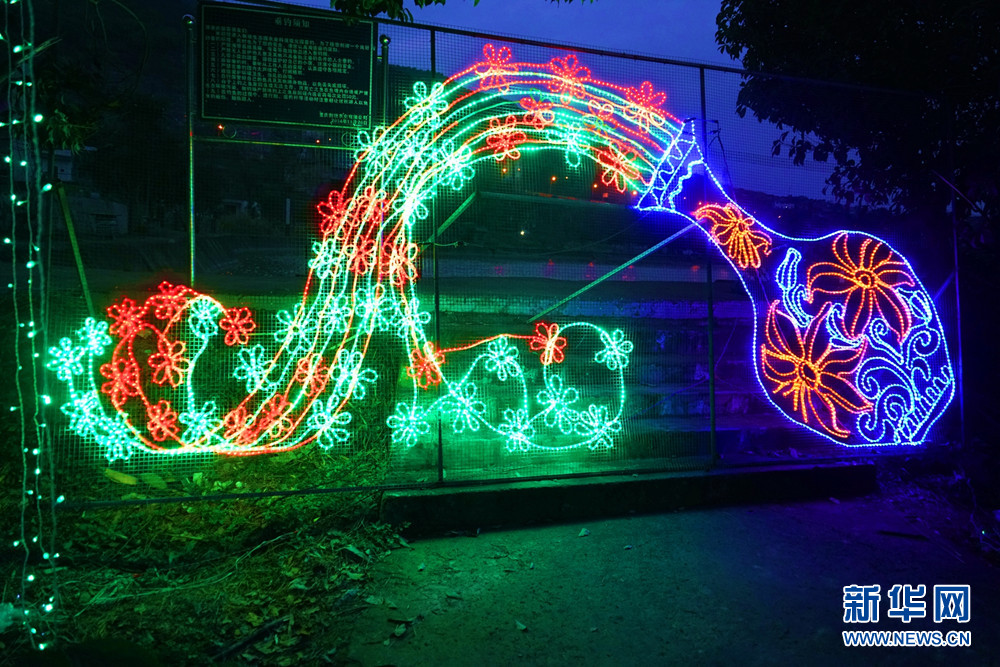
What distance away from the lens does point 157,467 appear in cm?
399

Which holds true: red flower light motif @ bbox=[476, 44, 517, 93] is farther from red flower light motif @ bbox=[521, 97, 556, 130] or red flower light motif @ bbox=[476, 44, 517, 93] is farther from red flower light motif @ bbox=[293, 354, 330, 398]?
red flower light motif @ bbox=[293, 354, 330, 398]

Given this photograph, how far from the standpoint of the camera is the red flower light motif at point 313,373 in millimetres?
4199

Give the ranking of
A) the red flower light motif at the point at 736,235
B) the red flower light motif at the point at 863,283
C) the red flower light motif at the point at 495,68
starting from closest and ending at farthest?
the red flower light motif at the point at 495,68 < the red flower light motif at the point at 736,235 < the red flower light motif at the point at 863,283

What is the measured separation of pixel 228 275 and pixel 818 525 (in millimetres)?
8383

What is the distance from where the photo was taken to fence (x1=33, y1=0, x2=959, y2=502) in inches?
161

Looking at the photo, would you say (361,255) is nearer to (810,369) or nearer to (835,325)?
(810,369)

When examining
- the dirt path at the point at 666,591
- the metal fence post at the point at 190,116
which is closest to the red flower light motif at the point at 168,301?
the metal fence post at the point at 190,116

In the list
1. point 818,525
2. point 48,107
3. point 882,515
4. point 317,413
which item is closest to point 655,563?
point 818,525

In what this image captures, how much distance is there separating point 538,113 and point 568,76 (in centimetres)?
37

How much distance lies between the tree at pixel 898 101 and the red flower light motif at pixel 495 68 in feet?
7.24

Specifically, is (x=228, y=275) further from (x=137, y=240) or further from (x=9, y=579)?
(x=9, y=579)

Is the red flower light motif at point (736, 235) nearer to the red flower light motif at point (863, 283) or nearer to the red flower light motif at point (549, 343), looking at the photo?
the red flower light motif at point (863, 283)

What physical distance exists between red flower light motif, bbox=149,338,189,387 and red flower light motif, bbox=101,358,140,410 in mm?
121

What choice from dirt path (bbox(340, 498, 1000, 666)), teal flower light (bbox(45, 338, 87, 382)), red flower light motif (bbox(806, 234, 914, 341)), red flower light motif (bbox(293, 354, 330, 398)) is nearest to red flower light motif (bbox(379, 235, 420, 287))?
red flower light motif (bbox(293, 354, 330, 398))
